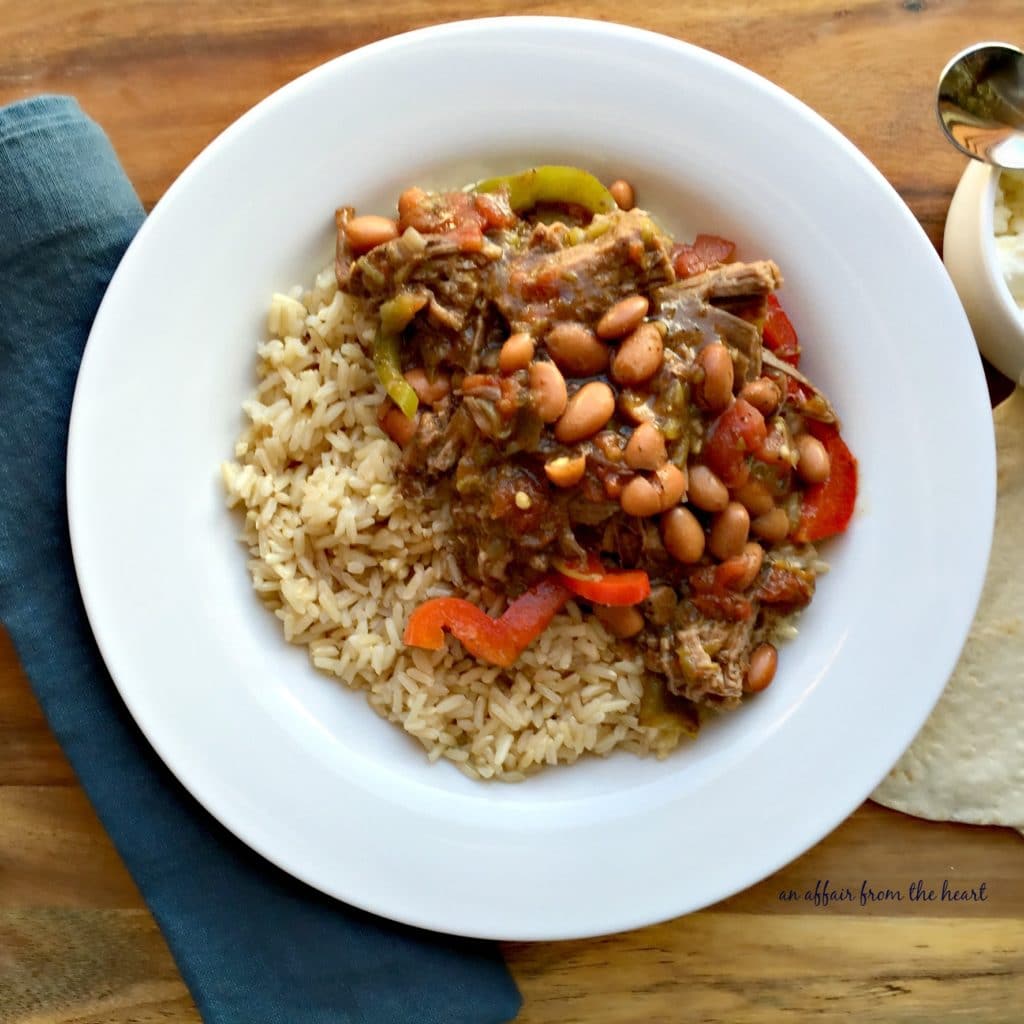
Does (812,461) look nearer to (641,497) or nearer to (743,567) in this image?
(743,567)

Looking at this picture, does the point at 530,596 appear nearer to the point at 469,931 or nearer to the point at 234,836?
the point at 469,931

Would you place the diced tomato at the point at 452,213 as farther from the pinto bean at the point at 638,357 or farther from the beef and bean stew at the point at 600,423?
the pinto bean at the point at 638,357

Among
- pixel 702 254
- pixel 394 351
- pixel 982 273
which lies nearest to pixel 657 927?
pixel 394 351

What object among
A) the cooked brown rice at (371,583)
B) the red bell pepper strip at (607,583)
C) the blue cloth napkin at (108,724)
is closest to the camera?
the red bell pepper strip at (607,583)

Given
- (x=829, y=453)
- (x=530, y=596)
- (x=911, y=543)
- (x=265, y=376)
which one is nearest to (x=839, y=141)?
(x=829, y=453)

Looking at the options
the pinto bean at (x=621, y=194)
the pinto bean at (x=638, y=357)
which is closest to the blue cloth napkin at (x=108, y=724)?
the pinto bean at (x=621, y=194)

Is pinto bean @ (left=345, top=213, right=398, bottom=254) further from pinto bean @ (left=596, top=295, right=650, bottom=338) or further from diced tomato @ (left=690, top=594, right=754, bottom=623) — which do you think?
diced tomato @ (left=690, top=594, right=754, bottom=623)
